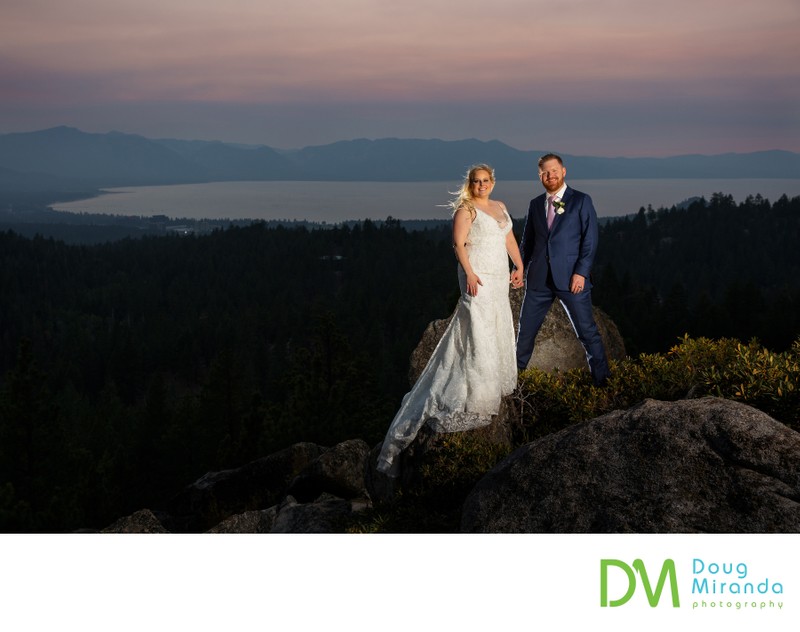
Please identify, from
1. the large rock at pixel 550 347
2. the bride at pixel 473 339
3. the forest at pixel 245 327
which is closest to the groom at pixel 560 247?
the bride at pixel 473 339

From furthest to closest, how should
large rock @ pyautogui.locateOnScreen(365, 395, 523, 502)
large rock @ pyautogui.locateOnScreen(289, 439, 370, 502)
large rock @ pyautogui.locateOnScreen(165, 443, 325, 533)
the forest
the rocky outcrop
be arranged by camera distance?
the forest, large rock @ pyautogui.locateOnScreen(165, 443, 325, 533), large rock @ pyautogui.locateOnScreen(289, 439, 370, 502), the rocky outcrop, large rock @ pyautogui.locateOnScreen(365, 395, 523, 502)

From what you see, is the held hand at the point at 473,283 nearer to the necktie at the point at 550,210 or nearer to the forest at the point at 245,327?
the necktie at the point at 550,210

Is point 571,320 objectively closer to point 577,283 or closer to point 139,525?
point 577,283

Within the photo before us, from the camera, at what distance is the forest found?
118 ft

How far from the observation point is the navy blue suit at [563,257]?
915 centimetres

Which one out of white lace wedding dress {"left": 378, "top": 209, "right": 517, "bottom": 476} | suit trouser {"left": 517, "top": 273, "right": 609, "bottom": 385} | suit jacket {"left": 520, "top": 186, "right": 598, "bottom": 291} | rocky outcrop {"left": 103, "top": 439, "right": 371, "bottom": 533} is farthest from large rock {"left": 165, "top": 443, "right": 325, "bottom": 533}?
suit jacket {"left": 520, "top": 186, "right": 598, "bottom": 291}

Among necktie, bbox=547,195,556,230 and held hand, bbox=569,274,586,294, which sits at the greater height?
necktie, bbox=547,195,556,230

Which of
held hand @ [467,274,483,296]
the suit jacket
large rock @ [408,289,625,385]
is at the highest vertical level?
the suit jacket

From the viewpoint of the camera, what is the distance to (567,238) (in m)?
9.17

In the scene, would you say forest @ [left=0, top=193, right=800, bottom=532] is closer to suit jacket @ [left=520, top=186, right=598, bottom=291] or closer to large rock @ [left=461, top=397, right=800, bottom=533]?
suit jacket @ [left=520, top=186, right=598, bottom=291]

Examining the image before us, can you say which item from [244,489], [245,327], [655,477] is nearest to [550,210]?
[655,477]
